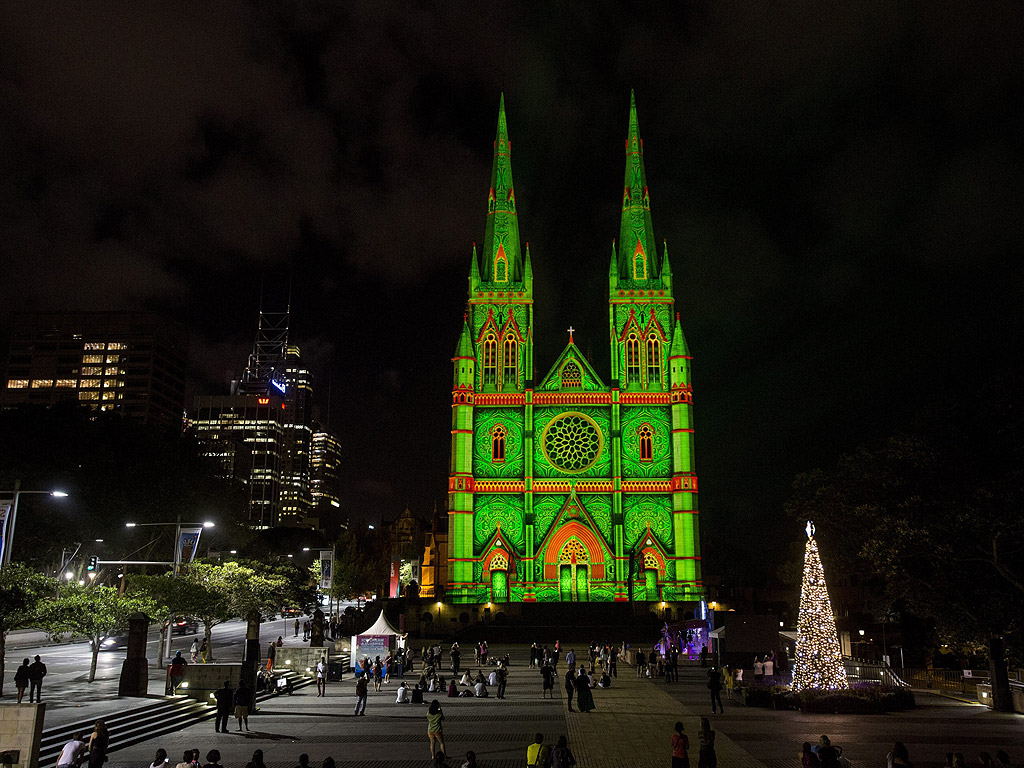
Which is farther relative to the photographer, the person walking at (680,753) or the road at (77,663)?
the road at (77,663)

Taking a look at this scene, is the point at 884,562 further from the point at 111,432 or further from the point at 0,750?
the point at 111,432

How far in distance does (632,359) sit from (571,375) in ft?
17.5

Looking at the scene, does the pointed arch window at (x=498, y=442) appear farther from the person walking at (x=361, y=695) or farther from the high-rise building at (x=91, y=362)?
the high-rise building at (x=91, y=362)

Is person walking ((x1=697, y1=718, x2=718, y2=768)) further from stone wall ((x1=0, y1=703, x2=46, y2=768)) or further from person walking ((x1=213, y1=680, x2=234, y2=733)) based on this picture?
person walking ((x1=213, y1=680, x2=234, y2=733))

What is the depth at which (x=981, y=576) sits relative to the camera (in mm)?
27531

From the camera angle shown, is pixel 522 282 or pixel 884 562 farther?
pixel 522 282

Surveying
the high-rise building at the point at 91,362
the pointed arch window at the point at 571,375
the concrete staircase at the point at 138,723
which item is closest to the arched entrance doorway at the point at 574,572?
the pointed arch window at the point at 571,375

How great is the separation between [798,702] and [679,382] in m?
47.3

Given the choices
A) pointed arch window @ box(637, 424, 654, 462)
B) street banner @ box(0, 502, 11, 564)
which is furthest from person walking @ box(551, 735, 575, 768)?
pointed arch window @ box(637, 424, 654, 462)

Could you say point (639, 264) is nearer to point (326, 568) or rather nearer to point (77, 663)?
point (326, 568)

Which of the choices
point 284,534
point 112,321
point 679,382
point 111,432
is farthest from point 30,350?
point 679,382

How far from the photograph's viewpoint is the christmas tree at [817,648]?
26266 millimetres

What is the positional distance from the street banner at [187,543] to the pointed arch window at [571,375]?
4245 cm

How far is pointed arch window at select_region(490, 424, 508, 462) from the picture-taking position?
236 ft
